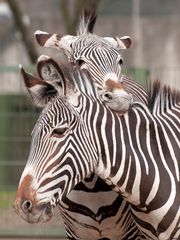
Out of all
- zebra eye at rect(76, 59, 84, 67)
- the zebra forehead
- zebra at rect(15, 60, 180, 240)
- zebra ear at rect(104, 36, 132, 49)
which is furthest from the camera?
zebra ear at rect(104, 36, 132, 49)

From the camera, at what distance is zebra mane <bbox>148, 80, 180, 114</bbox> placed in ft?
22.0

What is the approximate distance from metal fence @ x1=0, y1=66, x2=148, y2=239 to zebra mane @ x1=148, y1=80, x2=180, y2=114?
6.22m

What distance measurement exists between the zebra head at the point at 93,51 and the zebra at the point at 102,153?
1020 mm

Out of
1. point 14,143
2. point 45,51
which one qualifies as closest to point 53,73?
point 14,143

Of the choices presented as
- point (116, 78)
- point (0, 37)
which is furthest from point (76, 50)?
point (0, 37)

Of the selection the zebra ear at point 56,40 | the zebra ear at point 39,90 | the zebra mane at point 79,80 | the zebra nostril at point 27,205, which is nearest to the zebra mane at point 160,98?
the zebra mane at point 79,80

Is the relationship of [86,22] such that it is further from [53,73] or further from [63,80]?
[63,80]

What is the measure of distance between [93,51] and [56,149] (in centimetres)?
210

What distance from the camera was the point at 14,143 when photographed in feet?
44.0

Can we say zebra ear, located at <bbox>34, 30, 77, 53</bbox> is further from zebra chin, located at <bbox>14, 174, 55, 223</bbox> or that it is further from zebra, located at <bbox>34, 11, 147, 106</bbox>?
zebra chin, located at <bbox>14, 174, 55, 223</bbox>

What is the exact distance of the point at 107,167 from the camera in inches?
249

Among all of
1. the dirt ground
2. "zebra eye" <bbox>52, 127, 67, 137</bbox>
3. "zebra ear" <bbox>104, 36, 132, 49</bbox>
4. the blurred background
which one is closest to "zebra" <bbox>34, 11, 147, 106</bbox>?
"zebra ear" <bbox>104, 36, 132, 49</bbox>

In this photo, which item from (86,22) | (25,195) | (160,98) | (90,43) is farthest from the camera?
(86,22)

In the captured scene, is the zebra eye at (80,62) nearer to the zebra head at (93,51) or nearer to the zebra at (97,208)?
the zebra head at (93,51)
